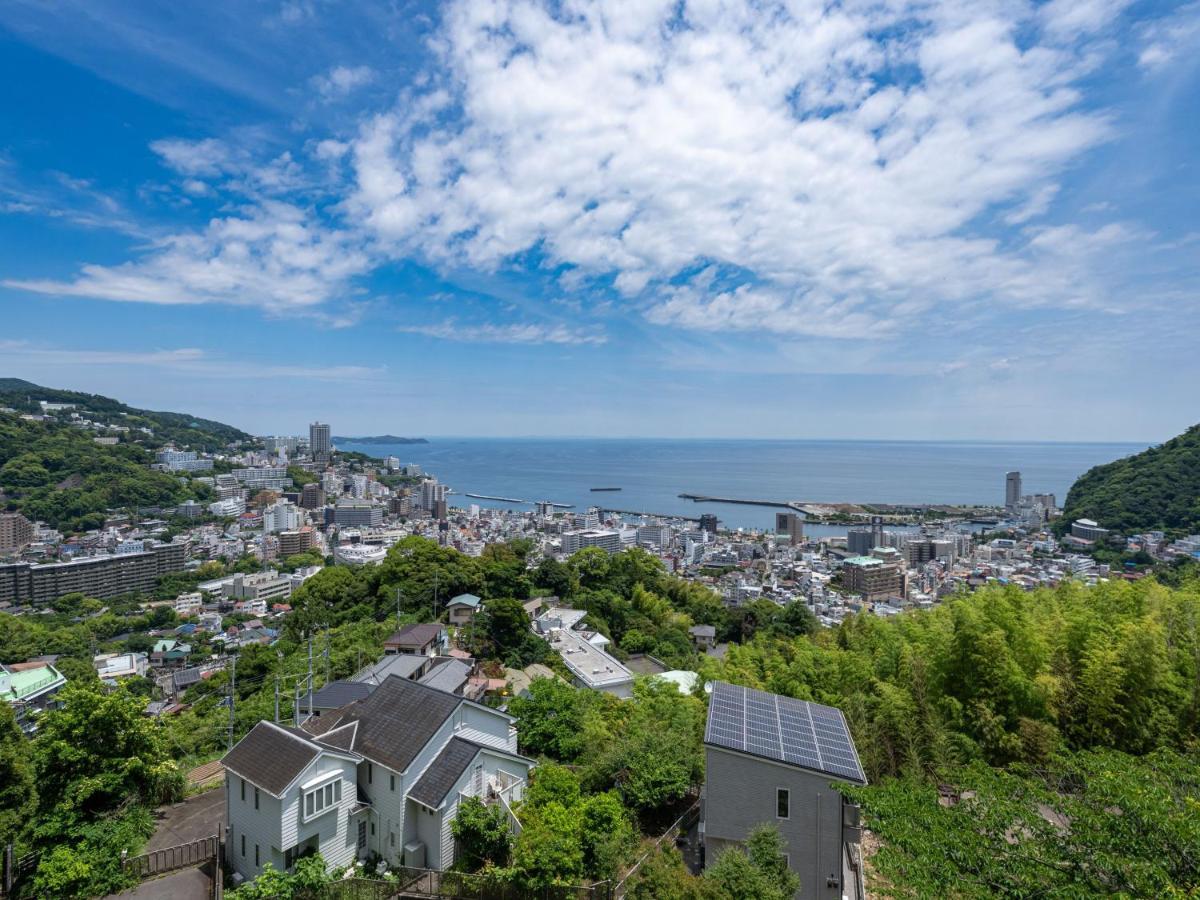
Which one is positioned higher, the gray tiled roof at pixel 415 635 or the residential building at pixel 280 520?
the gray tiled roof at pixel 415 635

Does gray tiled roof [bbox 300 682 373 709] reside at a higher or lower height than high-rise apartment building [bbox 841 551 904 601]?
higher

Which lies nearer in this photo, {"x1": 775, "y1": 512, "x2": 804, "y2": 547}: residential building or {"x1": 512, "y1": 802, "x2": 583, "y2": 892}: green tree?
{"x1": 512, "y1": 802, "x2": 583, "y2": 892}: green tree

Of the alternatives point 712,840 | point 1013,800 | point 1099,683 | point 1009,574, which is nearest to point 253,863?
point 712,840

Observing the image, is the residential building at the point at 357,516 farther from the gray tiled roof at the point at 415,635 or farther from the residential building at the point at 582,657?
the gray tiled roof at the point at 415,635

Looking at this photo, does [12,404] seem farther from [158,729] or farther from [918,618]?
[918,618]

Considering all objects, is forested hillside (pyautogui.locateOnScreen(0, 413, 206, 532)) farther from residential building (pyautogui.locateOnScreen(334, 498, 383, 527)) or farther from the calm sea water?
the calm sea water

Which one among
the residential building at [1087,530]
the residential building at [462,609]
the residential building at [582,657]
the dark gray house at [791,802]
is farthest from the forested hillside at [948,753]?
the residential building at [1087,530]

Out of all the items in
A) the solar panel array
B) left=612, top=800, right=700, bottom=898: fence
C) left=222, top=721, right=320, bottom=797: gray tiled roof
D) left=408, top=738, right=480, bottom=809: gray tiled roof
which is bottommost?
left=612, top=800, right=700, bottom=898: fence

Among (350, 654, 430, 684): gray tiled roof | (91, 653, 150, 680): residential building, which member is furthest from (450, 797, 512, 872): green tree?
(91, 653, 150, 680): residential building
